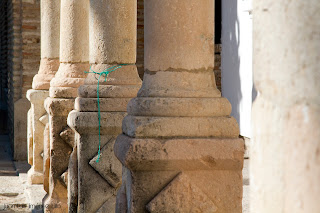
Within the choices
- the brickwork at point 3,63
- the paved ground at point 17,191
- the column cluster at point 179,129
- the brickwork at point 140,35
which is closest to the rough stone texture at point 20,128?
the paved ground at point 17,191

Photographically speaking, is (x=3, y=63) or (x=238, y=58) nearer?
(x=238, y=58)

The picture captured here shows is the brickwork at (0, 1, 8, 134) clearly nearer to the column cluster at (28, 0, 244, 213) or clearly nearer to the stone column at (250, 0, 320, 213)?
the column cluster at (28, 0, 244, 213)

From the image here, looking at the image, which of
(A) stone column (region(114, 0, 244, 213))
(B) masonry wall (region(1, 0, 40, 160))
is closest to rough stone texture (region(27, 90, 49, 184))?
(B) masonry wall (region(1, 0, 40, 160))

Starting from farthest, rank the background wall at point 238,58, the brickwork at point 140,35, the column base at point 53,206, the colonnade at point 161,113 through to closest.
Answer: the brickwork at point 140,35 < the background wall at point 238,58 < the column base at point 53,206 < the colonnade at point 161,113

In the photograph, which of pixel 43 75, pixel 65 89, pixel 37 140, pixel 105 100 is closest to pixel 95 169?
pixel 105 100

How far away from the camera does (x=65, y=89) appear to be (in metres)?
5.50

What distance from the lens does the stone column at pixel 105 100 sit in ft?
14.4

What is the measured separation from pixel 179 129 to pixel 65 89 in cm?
286

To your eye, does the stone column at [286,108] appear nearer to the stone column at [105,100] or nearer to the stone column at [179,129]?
the stone column at [179,129]

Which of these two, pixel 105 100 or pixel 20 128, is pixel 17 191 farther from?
pixel 105 100

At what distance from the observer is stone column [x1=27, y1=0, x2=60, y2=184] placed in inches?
281

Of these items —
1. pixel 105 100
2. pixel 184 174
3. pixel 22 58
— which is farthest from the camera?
pixel 22 58

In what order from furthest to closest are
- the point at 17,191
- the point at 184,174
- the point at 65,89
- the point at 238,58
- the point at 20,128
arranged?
the point at 20,128 → the point at 238,58 → the point at 17,191 → the point at 65,89 → the point at 184,174

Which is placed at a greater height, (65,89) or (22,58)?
(22,58)
